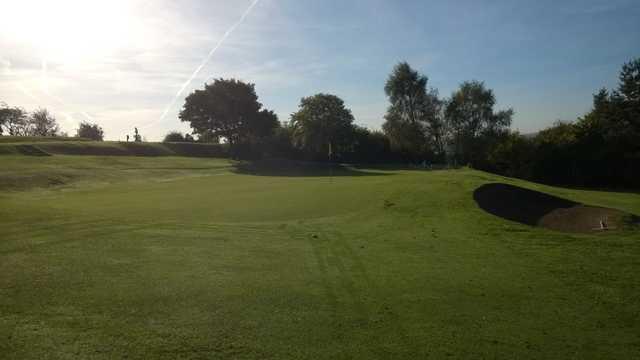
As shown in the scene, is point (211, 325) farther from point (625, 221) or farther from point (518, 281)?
point (625, 221)

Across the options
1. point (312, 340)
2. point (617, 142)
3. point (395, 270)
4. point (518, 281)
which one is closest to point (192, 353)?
point (312, 340)

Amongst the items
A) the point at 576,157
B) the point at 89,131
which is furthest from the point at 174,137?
the point at 576,157

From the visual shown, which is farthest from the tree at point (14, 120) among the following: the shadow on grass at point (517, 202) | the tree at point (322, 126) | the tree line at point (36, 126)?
the shadow on grass at point (517, 202)

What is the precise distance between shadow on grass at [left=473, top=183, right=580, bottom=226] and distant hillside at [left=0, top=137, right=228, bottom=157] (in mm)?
43182

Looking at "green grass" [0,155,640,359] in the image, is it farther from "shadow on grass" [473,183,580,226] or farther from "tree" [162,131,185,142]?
"tree" [162,131,185,142]

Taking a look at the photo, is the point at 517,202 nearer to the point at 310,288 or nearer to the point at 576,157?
the point at 310,288

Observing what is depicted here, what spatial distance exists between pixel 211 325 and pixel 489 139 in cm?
6525

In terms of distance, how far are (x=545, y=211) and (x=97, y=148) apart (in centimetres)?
5308

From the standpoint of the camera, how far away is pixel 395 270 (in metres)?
9.16

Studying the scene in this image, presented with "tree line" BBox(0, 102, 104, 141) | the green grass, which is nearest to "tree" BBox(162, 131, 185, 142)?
"tree line" BBox(0, 102, 104, 141)

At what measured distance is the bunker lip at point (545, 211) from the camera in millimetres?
14008

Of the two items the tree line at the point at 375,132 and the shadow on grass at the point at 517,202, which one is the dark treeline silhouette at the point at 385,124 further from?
the shadow on grass at the point at 517,202

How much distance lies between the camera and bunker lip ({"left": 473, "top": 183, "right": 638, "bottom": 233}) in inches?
551

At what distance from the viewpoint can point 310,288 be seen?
7.91 m
